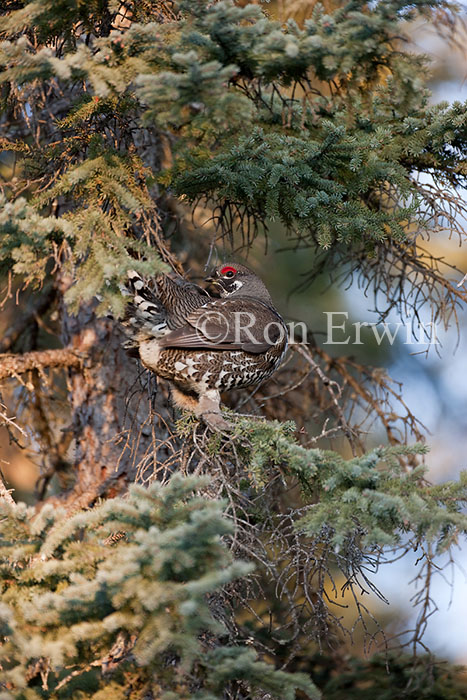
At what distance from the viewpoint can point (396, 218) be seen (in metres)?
4.02

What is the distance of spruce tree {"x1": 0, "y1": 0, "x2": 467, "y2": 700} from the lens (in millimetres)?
2684

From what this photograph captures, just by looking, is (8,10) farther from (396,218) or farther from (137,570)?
(137,570)

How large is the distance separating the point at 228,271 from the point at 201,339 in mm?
870

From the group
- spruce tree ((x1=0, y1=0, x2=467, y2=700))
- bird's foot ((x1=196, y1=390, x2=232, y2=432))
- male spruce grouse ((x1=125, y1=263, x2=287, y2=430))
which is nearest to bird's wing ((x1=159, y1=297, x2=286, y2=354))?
male spruce grouse ((x1=125, y1=263, x2=287, y2=430))

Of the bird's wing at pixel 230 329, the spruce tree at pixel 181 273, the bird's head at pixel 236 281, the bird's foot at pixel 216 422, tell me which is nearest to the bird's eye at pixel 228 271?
the bird's head at pixel 236 281

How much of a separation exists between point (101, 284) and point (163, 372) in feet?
4.58

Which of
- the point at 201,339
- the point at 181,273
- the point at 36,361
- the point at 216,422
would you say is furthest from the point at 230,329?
the point at 36,361

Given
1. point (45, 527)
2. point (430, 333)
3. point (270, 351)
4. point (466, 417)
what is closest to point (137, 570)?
point (45, 527)

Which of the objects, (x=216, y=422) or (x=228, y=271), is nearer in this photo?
(x=216, y=422)

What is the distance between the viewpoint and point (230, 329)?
4.65 meters

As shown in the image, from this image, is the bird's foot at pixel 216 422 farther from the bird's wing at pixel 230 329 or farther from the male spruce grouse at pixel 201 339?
the bird's wing at pixel 230 329

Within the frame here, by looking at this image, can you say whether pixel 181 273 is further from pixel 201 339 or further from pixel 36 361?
pixel 36 361

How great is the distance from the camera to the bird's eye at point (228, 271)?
517cm

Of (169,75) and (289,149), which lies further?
(289,149)
